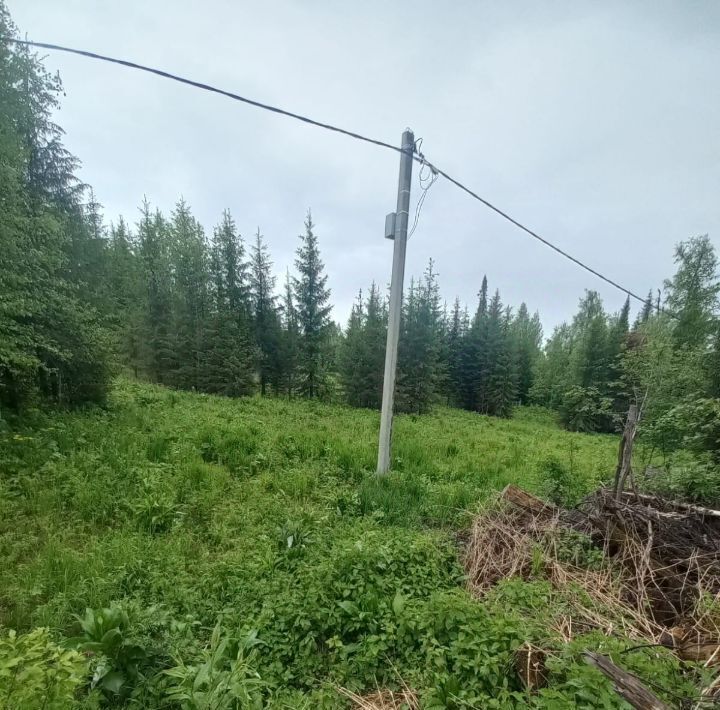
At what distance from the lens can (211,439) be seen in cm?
656

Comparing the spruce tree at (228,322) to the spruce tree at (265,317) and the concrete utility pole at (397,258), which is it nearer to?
the spruce tree at (265,317)

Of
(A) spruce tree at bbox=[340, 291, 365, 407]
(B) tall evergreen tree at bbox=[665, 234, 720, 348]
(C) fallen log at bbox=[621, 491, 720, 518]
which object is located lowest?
(C) fallen log at bbox=[621, 491, 720, 518]

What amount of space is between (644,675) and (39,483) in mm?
6392

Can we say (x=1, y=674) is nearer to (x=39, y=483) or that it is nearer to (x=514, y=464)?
(x=39, y=483)

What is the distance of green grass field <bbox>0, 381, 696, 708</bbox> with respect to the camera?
2104 mm

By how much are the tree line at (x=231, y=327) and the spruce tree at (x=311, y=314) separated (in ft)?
0.22

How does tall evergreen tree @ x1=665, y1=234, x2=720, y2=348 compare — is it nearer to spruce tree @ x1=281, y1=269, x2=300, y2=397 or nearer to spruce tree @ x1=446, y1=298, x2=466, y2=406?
spruce tree @ x1=446, y1=298, x2=466, y2=406

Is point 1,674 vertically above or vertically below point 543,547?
above

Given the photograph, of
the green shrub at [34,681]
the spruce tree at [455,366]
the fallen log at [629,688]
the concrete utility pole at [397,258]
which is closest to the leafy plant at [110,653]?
the green shrub at [34,681]

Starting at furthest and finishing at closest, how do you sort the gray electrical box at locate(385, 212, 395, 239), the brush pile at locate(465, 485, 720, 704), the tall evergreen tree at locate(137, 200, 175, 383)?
1. the tall evergreen tree at locate(137, 200, 175, 383)
2. the gray electrical box at locate(385, 212, 395, 239)
3. the brush pile at locate(465, 485, 720, 704)

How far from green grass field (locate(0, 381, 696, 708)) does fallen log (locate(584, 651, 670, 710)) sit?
2.9 inches

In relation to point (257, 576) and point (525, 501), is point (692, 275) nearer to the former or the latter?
point (525, 501)

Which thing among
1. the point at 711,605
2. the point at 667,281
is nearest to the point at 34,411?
the point at 711,605

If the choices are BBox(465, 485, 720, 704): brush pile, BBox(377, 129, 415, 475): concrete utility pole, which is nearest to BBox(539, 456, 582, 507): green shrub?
BBox(465, 485, 720, 704): brush pile
